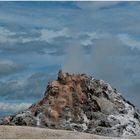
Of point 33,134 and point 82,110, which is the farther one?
point 82,110

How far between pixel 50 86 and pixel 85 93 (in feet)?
8.97

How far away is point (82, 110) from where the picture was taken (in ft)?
124

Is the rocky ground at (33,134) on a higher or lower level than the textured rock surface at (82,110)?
lower

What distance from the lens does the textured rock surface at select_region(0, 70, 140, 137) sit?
36.5m

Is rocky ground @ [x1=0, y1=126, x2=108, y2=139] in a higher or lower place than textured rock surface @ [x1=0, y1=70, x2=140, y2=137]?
lower

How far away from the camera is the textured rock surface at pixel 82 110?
1438 inches

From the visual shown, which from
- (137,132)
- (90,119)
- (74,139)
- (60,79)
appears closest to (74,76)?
(60,79)

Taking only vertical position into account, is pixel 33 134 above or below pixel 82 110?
below

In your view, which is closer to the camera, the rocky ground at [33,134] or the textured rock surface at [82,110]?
the rocky ground at [33,134]

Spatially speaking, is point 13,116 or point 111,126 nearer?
point 111,126

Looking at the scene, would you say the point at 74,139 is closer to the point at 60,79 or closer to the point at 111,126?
the point at 111,126

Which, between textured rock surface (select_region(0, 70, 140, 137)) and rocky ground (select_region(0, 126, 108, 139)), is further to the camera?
textured rock surface (select_region(0, 70, 140, 137))

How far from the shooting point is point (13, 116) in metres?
39.2

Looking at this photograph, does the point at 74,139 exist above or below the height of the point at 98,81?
below
